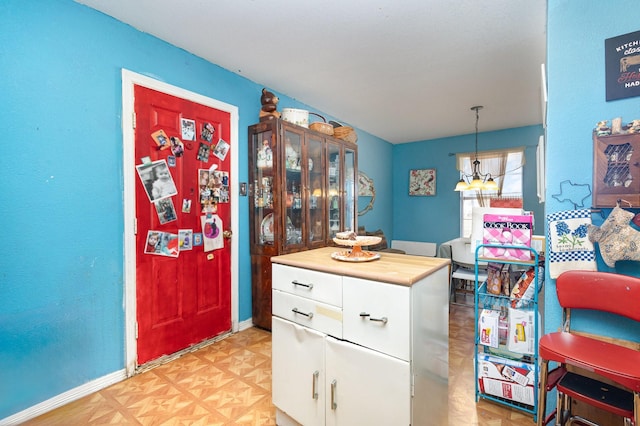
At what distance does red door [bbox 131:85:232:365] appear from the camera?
2211 millimetres

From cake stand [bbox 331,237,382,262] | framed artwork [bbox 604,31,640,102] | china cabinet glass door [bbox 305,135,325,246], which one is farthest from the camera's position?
china cabinet glass door [bbox 305,135,325,246]

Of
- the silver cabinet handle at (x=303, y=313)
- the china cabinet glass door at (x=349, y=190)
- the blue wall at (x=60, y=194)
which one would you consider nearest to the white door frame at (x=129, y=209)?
the blue wall at (x=60, y=194)

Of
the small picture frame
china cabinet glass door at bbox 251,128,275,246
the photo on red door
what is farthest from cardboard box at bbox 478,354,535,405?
the small picture frame

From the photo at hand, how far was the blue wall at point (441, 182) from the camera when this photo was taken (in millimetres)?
4652

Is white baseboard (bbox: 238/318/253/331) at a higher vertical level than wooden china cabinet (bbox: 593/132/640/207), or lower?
lower

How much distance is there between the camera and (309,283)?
1.46 m

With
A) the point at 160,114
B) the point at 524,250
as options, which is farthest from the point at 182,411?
the point at 524,250

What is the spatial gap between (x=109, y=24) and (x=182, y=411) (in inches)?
102

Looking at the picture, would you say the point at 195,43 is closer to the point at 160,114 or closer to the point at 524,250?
the point at 160,114

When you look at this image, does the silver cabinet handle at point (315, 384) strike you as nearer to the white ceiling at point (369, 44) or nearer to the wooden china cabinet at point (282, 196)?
the wooden china cabinet at point (282, 196)

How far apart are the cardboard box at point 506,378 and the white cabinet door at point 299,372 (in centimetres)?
113

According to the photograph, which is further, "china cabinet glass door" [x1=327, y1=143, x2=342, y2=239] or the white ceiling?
"china cabinet glass door" [x1=327, y1=143, x2=342, y2=239]

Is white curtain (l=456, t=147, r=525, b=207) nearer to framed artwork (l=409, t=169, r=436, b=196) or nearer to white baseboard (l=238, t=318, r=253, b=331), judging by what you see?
framed artwork (l=409, t=169, r=436, b=196)

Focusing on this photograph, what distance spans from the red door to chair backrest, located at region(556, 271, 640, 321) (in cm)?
252
